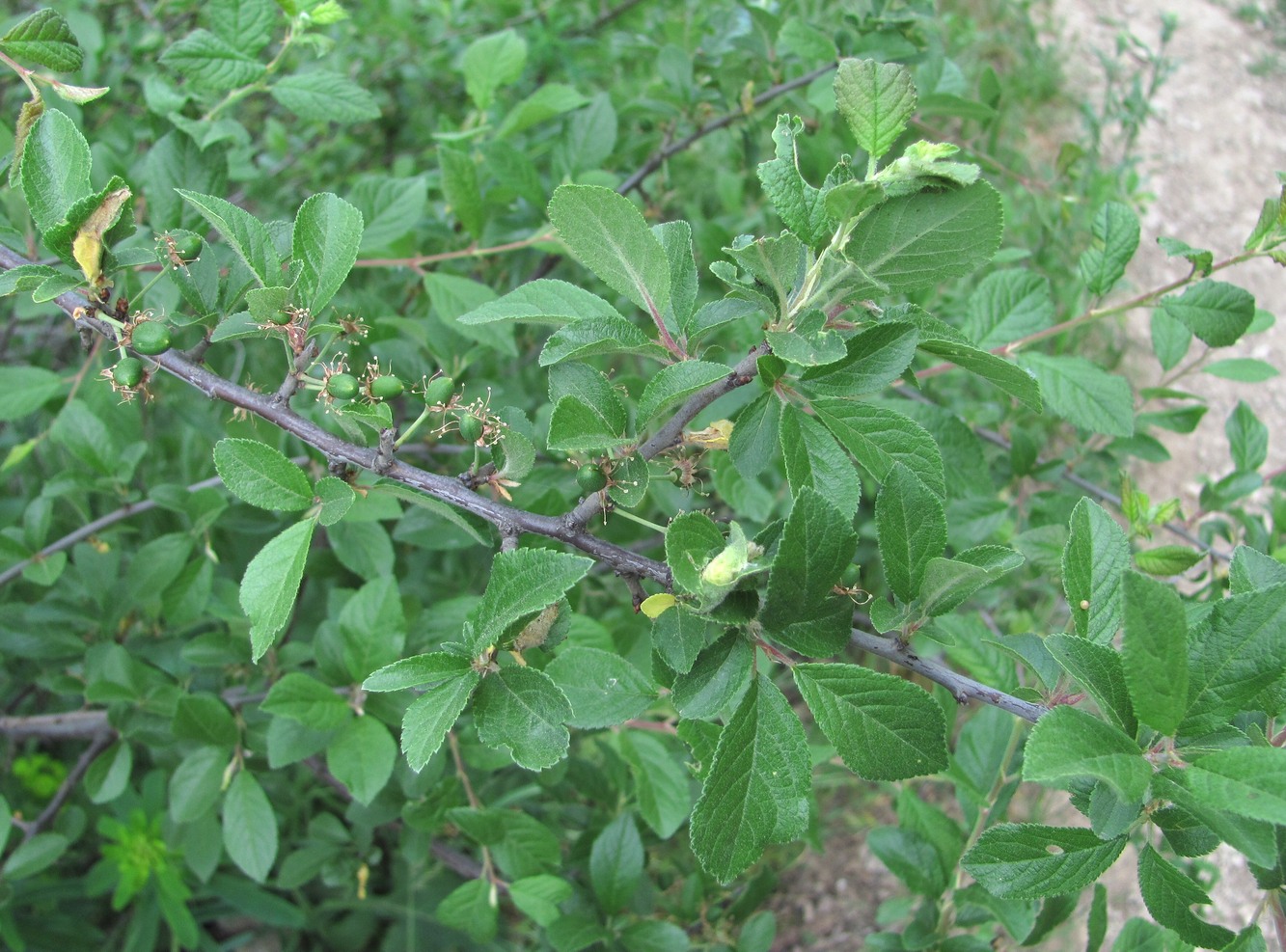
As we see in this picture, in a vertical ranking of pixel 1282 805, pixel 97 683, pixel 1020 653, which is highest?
pixel 1282 805

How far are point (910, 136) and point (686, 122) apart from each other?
2.33 feet

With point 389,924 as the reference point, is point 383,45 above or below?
above

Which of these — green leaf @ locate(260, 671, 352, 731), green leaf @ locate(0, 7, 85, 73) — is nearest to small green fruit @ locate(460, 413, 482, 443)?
green leaf @ locate(260, 671, 352, 731)

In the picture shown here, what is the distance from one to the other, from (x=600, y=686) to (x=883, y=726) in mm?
371

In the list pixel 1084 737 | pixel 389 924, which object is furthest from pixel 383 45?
pixel 1084 737

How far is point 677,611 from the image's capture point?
88 centimetres

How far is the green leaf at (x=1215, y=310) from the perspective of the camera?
1.29 m

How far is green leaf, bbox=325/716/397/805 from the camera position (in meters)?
1.32

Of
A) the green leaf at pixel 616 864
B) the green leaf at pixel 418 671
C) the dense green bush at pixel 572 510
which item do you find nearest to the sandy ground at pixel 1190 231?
the dense green bush at pixel 572 510

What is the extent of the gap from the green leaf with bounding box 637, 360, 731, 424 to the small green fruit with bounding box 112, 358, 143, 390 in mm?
524

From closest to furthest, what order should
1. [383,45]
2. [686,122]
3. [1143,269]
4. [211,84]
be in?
[211,84]
[686,122]
[383,45]
[1143,269]

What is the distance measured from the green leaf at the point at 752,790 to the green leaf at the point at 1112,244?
888 mm

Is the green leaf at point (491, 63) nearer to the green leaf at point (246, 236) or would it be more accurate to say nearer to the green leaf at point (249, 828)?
the green leaf at point (246, 236)

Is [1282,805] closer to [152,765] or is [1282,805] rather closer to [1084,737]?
[1084,737]
